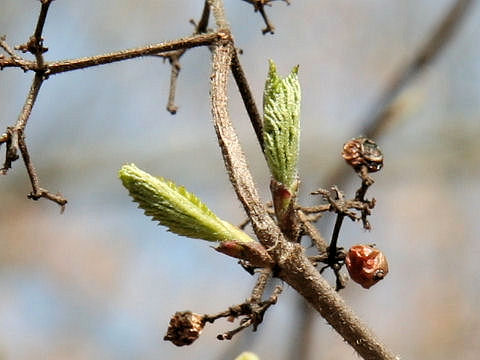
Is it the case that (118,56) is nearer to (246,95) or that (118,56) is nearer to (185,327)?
(246,95)

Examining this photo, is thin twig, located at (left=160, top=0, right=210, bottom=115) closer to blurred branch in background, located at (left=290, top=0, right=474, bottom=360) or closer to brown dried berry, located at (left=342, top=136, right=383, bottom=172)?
brown dried berry, located at (left=342, top=136, right=383, bottom=172)

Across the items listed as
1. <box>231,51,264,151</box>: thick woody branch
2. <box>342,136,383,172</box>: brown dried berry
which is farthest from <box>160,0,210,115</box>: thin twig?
<box>342,136,383,172</box>: brown dried berry

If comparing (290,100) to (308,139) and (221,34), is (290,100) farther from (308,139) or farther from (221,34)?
(308,139)

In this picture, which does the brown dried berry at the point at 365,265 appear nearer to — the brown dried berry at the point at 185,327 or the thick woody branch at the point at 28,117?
the brown dried berry at the point at 185,327

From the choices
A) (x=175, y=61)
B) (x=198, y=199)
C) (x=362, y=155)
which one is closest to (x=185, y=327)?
(x=198, y=199)

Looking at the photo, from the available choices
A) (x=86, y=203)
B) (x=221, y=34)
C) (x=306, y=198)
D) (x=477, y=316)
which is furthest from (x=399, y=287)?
(x=221, y=34)
